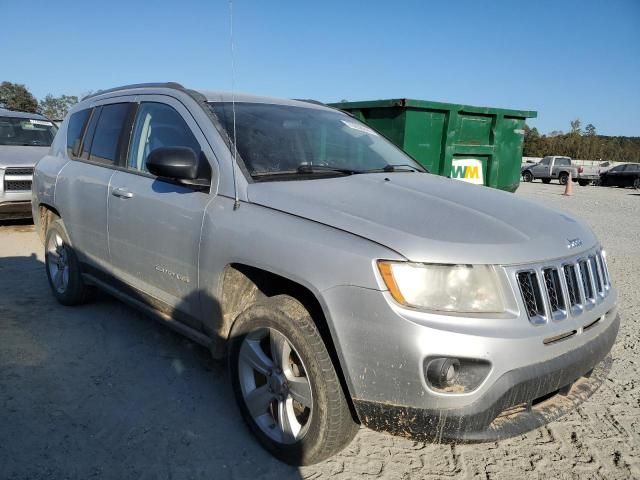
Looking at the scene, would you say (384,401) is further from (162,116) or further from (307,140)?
(162,116)

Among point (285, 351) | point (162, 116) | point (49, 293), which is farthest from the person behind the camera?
point (49, 293)

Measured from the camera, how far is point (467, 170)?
659cm

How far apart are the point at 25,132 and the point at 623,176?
2925 cm

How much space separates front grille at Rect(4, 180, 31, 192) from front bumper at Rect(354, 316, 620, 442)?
7.96 metres

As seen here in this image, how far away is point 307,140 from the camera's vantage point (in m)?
3.23

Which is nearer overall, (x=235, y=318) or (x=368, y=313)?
(x=368, y=313)

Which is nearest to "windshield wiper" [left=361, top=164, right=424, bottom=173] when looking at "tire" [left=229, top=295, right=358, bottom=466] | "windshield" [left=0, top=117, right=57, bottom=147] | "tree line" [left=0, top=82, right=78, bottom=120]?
"tire" [left=229, top=295, right=358, bottom=466]

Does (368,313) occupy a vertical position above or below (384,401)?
above

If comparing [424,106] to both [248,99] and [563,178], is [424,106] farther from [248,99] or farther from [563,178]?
[563,178]

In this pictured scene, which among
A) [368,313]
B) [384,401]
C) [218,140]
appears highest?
[218,140]

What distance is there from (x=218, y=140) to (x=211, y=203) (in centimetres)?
37

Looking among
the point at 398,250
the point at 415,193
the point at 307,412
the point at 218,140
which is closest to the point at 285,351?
the point at 307,412

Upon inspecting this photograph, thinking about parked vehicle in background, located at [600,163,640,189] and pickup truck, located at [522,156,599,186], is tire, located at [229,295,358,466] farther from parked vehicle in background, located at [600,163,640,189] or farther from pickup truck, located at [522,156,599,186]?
pickup truck, located at [522,156,599,186]

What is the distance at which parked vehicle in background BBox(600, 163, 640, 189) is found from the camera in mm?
27797
